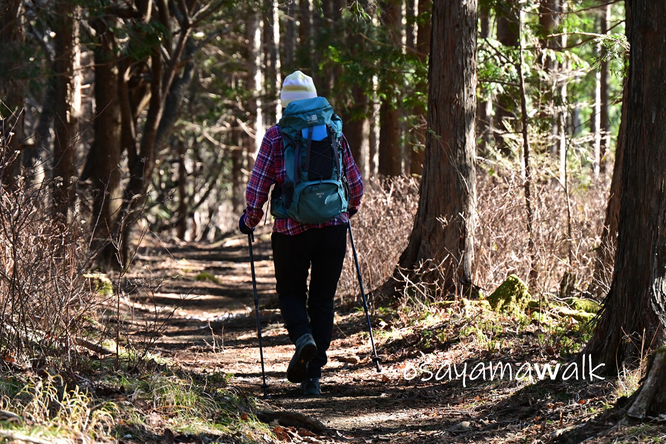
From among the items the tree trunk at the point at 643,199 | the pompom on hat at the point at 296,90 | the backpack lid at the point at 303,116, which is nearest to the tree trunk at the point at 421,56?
the pompom on hat at the point at 296,90

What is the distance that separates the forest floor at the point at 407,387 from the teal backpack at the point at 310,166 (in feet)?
3.11

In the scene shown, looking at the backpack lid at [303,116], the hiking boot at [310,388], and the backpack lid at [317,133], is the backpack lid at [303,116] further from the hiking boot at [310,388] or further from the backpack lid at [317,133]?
the hiking boot at [310,388]

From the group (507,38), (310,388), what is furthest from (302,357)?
(507,38)

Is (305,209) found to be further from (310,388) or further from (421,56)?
(421,56)

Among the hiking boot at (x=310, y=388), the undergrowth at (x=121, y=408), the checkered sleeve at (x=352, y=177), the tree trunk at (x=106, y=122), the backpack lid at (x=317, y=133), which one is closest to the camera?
the undergrowth at (x=121, y=408)

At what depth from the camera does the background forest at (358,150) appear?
4793 millimetres

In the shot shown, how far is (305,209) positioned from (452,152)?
277cm

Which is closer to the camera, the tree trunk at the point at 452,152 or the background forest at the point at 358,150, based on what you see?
the background forest at the point at 358,150

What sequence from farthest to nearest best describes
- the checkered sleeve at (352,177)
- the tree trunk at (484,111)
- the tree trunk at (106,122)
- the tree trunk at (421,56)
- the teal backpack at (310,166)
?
the tree trunk at (106,122)
the tree trunk at (421,56)
the tree trunk at (484,111)
the checkered sleeve at (352,177)
the teal backpack at (310,166)

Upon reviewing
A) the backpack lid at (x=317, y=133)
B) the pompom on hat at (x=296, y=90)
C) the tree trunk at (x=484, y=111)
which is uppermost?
the tree trunk at (x=484, y=111)

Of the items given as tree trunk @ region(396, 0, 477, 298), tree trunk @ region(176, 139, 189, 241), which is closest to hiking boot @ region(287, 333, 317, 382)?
tree trunk @ region(396, 0, 477, 298)

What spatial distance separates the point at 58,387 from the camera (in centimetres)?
377

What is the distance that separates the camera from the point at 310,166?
5074 millimetres

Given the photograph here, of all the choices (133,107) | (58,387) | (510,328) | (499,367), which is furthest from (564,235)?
(133,107)
